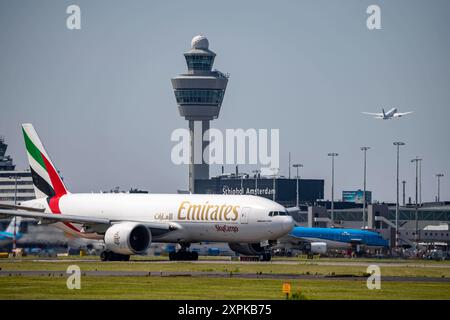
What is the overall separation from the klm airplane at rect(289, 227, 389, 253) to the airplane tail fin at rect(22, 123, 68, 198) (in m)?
37.3

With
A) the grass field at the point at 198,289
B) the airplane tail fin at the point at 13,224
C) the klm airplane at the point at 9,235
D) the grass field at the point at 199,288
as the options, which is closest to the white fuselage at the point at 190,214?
the airplane tail fin at the point at 13,224

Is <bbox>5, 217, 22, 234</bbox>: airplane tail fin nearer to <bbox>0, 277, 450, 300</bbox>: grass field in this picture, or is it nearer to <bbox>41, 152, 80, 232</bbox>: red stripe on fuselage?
<bbox>41, 152, 80, 232</bbox>: red stripe on fuselage

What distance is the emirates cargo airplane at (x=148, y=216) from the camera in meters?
95.1

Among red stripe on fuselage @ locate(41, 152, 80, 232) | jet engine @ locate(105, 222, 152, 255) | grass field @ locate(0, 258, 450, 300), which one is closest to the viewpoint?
grass field @ locate(0, 258, 450, 300)

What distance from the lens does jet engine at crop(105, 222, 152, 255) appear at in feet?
307

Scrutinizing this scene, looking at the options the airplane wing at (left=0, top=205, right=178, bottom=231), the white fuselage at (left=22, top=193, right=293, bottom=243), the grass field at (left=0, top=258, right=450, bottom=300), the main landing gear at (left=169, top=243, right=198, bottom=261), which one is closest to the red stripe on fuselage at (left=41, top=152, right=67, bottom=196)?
the white fuselage at (left=22, top=193, right=293, bottom=243)

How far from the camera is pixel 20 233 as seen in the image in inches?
3959

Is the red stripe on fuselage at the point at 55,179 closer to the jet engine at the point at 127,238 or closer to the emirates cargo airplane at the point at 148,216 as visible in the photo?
the emirates cargo airplane at the point at 148,216

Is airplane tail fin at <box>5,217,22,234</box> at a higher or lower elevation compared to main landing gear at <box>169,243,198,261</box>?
higher

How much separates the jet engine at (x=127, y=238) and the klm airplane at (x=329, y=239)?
40.1 m

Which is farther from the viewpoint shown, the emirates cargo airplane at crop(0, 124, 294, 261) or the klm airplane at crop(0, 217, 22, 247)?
the klm airplane at crop(0, 217, 22, 247)
